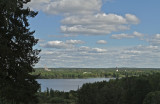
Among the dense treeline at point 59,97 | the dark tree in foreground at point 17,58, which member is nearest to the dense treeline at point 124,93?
the dense treeline at point 59,97

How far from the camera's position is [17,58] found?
76.1 feet

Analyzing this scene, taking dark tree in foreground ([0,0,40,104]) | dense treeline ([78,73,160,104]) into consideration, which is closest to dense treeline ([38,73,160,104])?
dense treeline ([78,73,160,104])

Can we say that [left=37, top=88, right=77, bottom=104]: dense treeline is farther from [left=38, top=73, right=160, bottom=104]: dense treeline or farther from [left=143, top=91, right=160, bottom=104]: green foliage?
[left=143, top=91, right=160, bottom=104]: green foliage

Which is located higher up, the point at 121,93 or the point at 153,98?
the point at 121,93

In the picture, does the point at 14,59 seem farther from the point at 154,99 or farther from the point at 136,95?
the point at 136,95

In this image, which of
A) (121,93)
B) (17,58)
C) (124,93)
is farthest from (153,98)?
(17,58)

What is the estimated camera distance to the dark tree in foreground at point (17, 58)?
21.5 m

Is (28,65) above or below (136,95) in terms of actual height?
above

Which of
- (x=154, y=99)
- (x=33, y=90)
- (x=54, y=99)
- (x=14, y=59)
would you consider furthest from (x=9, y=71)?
(x=54, y=99)

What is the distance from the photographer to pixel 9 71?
22828mm

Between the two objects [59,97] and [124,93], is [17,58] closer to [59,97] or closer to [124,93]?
[124,93]

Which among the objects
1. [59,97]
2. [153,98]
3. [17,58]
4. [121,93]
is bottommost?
[59,97]

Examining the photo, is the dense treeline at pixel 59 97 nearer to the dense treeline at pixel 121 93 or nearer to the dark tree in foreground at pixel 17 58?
the dense treeline at pixel 121 93

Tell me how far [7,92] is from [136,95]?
228ft
